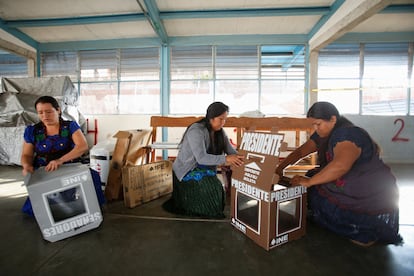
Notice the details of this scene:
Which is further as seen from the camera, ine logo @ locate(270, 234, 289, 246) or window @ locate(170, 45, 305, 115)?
window @ locate(170, 45, 305, 115)

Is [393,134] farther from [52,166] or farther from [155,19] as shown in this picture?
[52,166]

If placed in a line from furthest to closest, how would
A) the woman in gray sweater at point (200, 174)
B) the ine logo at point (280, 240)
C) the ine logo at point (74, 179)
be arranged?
the woman in gray sweater at point (200, 174) → the ine logo at point (74, 179) → the ine logo at point (280, 240)

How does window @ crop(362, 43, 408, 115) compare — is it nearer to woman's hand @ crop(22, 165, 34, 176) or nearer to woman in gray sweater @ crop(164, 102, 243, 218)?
woman in gray sweater @ crop(164, 102, 243, 218)

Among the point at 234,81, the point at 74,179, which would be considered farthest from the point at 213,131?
the point at 234,81

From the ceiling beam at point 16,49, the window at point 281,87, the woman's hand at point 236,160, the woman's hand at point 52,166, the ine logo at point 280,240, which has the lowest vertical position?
the ine logo at point 280,240

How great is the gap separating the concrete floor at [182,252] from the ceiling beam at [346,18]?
110 inches

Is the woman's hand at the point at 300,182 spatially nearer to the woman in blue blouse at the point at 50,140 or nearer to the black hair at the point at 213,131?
the black hair at the point at 213,131

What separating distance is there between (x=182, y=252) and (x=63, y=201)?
98cm

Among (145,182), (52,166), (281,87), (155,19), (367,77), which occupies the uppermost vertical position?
(155,19)

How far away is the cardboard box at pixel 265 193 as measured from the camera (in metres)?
1.26

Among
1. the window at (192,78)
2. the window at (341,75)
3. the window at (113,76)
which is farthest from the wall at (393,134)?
the window at (113,76)

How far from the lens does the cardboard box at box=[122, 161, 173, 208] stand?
2070 mm

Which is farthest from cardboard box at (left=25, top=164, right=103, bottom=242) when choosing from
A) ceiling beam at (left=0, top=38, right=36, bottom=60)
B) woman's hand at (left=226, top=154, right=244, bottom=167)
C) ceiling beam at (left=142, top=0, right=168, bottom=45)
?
ceiling beam at (left=0, top=38, right=36, bottom=60)

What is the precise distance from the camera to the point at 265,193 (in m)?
1.27
